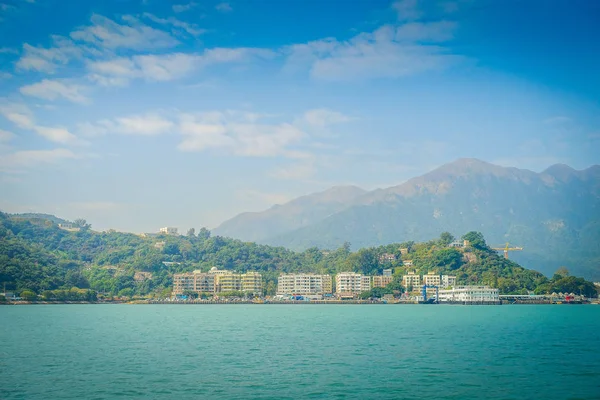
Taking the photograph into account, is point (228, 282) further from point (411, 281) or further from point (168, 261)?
point (411, 281)

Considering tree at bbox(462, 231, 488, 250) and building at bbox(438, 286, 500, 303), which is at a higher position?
tree at bbox(462, 231, 488, 250)

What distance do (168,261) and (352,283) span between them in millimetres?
53868

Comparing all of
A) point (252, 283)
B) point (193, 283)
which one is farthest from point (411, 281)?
point (193, 283)

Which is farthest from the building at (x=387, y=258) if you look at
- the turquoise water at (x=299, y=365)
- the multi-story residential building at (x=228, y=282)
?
the turquoise water at (x=299, y=365)

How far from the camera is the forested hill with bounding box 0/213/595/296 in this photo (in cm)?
11912

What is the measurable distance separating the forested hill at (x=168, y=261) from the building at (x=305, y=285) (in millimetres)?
3378

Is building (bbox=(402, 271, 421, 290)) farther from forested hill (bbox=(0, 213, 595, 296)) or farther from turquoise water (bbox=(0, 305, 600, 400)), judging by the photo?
turquoise water (bbox=(0, 305, 600, 400))

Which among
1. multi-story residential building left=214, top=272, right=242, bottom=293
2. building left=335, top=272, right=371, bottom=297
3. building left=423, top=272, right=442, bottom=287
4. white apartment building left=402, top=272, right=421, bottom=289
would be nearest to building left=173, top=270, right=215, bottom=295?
multi-story residential building left=214, top=272, right=242, bottom=293

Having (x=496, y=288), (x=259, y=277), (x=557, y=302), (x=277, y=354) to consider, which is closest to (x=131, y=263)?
(x=259, y=277)

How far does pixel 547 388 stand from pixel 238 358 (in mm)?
14228

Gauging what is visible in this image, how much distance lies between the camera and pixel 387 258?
16325 centimetres

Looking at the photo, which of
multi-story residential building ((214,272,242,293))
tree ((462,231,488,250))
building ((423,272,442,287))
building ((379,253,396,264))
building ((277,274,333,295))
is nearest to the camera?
building ((423,272,442,287))

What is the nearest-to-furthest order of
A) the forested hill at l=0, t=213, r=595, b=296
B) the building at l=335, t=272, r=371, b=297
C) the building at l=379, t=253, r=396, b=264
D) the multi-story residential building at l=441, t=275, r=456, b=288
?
the forested hill at l=0, t=213, r=595, b=296 → the multi-story residential building at l=441, t=275, r=456, b=288 → the building at l=335, t=272, r=371, b=297 → the building at l=379, t=253, r=396, b=264

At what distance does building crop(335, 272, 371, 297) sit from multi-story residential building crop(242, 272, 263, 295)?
17.2m
